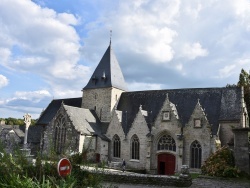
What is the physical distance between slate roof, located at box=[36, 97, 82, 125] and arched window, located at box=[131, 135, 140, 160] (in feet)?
39.3

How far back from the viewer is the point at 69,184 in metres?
7.30

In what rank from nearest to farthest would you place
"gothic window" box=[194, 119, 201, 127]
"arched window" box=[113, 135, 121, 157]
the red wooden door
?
"gothic window" box=[194, 119, 201, 127]
the red wooden door
"arched window" box=[113, 135, 121, 157]

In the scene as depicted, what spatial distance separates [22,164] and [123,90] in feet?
93.3

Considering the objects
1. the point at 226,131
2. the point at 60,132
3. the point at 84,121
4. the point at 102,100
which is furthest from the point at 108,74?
the point at 226,131

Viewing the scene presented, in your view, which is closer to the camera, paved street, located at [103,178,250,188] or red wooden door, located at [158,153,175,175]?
paved street, located at [103,178,250,188]

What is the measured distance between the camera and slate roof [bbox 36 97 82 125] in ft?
127

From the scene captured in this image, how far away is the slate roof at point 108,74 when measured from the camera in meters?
35.7

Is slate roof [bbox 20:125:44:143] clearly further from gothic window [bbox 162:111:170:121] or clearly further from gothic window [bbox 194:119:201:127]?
gothic window [bbox 194:119:201:127]

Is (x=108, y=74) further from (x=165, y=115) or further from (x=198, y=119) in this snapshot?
(x=198, y=119)

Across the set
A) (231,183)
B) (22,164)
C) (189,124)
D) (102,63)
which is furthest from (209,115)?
(22,164)

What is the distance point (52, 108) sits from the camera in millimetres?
40531

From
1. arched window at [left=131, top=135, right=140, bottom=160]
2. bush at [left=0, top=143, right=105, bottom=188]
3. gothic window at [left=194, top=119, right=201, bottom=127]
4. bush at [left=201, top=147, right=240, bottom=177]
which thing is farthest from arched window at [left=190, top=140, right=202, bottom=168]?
bush at [left=0, top=143, right=105, bottom=188]

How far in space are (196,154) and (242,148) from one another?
31.9 ft

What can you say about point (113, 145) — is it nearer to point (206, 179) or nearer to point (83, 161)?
point (206, 179)
